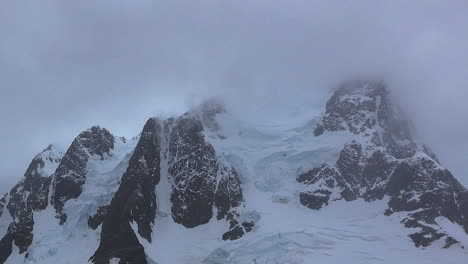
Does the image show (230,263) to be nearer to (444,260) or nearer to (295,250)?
→ (295,250)

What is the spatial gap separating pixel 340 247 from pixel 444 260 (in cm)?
2982

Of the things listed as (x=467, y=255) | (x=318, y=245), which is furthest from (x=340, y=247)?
(x=467, y=255)

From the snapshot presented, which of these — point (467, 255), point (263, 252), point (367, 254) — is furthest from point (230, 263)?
point (467, 255)

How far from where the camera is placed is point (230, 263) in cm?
19938

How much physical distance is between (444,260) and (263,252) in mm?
52168

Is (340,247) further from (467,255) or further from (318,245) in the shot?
(467,255)

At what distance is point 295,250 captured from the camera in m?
196

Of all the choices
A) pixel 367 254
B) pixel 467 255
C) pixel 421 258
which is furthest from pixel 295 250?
pixel 467 255

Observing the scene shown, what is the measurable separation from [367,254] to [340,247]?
7.99m

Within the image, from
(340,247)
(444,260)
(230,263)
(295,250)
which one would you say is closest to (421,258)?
(444,260)

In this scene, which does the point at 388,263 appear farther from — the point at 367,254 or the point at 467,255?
the point at 467,255

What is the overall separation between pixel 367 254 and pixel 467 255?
29.1 metres

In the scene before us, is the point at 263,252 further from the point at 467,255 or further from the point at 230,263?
the point at 467,255

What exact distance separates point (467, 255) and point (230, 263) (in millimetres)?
68849
